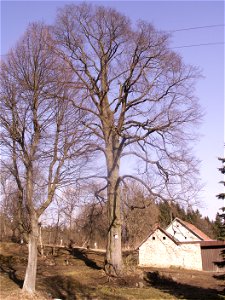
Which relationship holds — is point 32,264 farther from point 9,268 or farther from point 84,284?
point 9,268

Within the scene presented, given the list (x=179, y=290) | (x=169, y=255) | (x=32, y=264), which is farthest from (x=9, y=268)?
(x=169, y=255)

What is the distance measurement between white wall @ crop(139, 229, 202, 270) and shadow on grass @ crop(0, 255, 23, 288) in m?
19.9

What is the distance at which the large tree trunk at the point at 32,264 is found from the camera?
1151cm

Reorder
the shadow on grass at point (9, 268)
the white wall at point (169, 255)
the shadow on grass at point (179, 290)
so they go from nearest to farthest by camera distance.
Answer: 1. the shadow on grass at point (9, 268)
2. the shadow on grass at point (179, 290)
3. the white wall at point (169, 255)

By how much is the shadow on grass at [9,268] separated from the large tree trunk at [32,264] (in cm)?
127

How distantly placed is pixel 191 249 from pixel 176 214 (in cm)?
2392

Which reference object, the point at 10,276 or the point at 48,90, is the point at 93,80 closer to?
the point at 48,90

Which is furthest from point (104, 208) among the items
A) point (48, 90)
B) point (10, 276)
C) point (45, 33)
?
point (45, 33)

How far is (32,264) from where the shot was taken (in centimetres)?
1190

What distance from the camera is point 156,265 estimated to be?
3750 cm

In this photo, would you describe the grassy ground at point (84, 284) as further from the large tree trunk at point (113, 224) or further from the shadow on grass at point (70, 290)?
the large tree trunk at point (113, 224)

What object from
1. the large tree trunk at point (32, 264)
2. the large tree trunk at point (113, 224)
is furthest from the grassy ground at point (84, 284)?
the large tree trunk at point (113, 224)

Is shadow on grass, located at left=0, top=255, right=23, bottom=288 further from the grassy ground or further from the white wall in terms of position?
the white wall

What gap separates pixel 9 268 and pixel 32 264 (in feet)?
19.6
